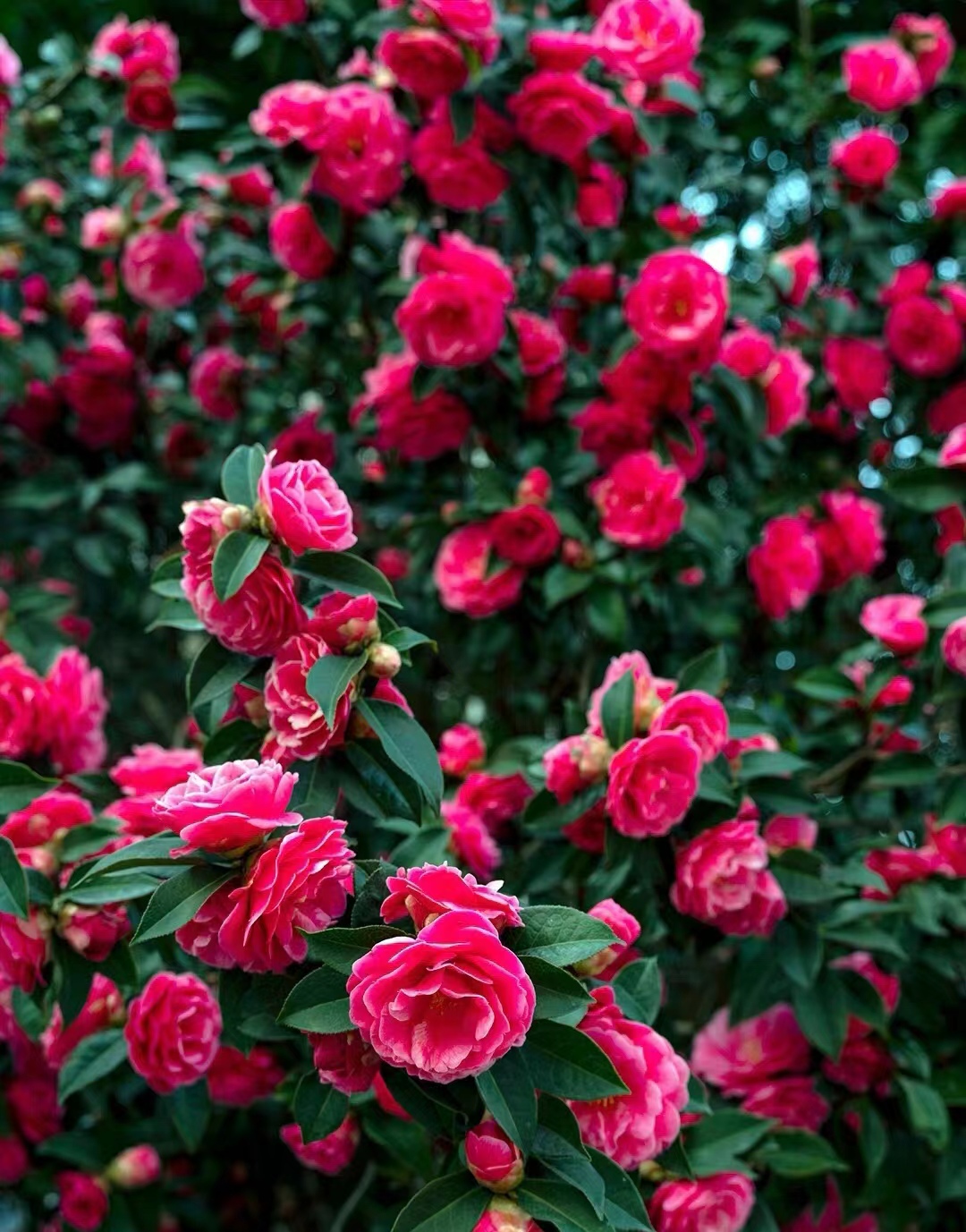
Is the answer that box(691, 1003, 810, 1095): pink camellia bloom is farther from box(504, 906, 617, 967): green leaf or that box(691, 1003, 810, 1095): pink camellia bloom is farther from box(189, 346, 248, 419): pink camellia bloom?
box(189, 346, 248, 419): pink camellia bloom

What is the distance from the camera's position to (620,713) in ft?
3.52

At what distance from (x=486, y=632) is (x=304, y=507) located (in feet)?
2.45

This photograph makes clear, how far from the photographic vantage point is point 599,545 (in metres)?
1.51

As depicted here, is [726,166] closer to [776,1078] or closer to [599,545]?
[599,545]

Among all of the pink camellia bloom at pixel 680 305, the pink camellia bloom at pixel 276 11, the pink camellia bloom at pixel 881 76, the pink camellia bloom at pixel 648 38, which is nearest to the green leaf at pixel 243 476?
the pink camellia bloom at pixel 680 305

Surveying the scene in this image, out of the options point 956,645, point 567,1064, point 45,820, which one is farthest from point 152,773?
point 956,645

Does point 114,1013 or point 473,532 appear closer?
point 114,1013

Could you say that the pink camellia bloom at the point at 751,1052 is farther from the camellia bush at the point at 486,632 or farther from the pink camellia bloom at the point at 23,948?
the pink camellia bloom at the point at 23,948

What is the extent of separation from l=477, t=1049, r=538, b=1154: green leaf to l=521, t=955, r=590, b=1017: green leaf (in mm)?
35

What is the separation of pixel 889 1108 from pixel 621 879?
47cm

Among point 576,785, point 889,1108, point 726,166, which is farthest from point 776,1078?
point 726,166

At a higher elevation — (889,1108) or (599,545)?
(599,545)

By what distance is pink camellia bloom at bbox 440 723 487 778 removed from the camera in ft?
4.58

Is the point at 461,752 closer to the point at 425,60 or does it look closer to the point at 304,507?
the point at 304,507
